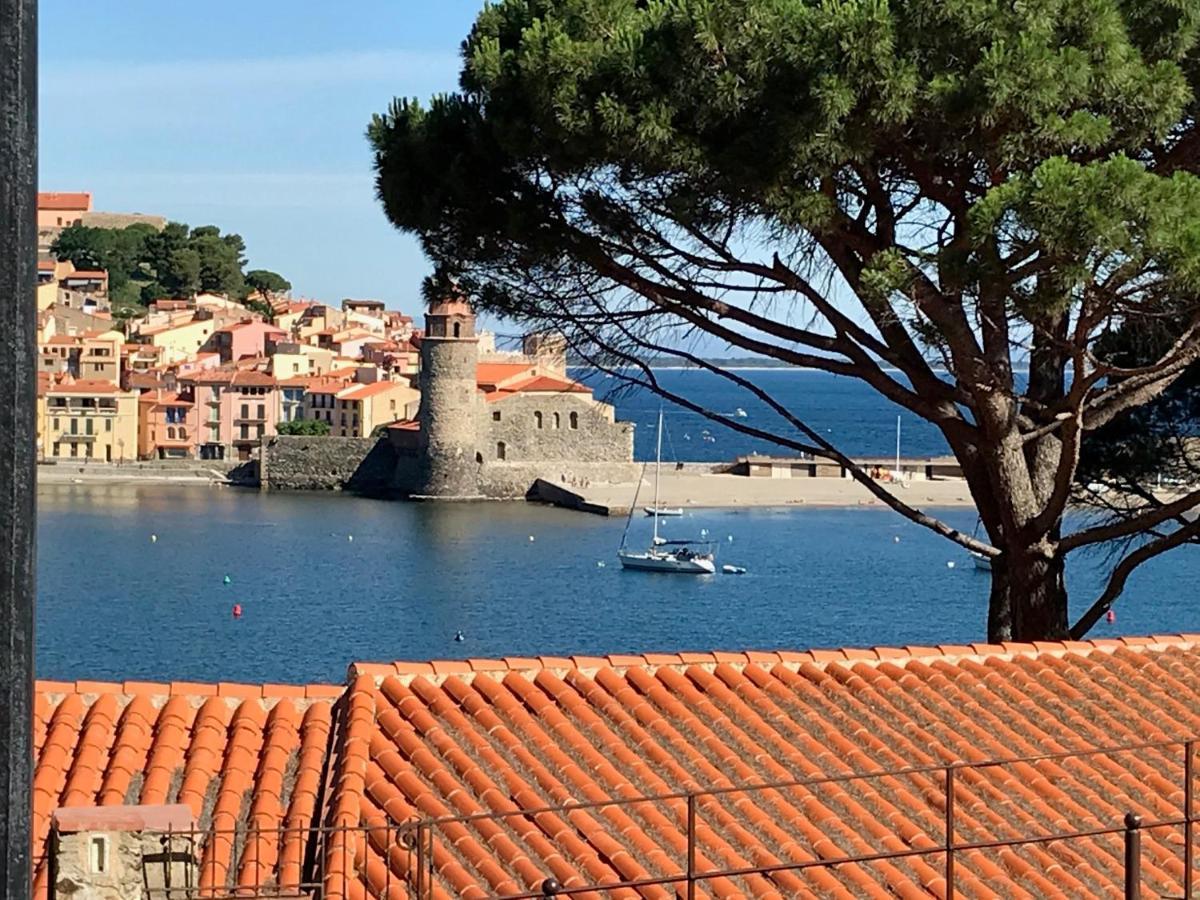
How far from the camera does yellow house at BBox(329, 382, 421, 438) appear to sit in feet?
220

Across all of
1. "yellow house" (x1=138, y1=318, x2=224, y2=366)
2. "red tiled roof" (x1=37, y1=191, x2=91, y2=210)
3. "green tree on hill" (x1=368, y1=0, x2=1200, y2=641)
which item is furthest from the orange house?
"green tree on hill" (x1=368, y1=0, x2=1200, y2=641)

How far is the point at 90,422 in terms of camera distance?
220 ft

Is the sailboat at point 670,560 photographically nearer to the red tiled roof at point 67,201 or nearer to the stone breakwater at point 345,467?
the stone breakwater at point 345,467

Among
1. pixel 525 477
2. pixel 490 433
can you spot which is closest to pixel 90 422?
pixel 490 433

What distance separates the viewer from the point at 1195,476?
31.8 ft

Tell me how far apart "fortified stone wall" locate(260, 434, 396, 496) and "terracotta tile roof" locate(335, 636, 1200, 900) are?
2284 inches

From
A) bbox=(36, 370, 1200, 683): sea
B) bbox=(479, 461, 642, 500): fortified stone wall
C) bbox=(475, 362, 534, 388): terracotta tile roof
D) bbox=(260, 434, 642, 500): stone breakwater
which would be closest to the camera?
bbox=(36, 370, 1200, 683): sea

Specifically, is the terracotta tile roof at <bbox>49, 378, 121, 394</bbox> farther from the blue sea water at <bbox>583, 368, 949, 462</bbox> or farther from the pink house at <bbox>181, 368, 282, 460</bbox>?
the blue sea water at <bbox>583, 368, 949, 462</bbox>

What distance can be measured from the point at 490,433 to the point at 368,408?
302 inches

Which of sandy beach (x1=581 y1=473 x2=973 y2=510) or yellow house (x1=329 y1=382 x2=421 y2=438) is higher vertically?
yellow house (x1=329 y1=382 x2=421 y2=438)

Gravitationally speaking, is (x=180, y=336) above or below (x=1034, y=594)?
above

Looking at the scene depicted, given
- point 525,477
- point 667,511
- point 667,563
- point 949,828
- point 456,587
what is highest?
point 949,828

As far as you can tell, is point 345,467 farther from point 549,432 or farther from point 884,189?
point 884,189

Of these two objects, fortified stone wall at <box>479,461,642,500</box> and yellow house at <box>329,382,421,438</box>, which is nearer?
fortified stone wall at <box>479,461,642,500</box>
